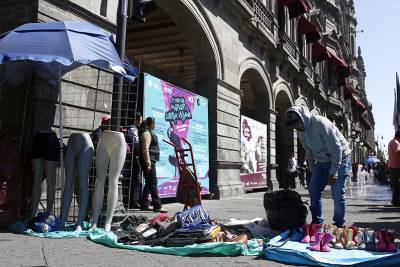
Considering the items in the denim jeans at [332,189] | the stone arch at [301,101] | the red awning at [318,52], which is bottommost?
the denim jeans at [332,189]

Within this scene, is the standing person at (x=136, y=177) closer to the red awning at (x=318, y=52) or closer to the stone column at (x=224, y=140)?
the stone column at (x=224, y=140)

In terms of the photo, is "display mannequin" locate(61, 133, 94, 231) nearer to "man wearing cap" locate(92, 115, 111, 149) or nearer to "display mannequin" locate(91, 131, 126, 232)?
"display mannequin" locate(91, 131, 126, 232)

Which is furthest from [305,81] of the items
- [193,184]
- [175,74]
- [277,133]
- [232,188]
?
[193,184]

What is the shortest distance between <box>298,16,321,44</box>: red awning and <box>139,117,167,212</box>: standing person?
19.2m

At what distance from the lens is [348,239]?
14.9 feet

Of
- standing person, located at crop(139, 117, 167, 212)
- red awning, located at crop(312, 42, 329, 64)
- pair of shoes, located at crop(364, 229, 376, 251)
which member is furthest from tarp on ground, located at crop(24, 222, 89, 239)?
red awning, located at crop(312, 42, 329, 64)

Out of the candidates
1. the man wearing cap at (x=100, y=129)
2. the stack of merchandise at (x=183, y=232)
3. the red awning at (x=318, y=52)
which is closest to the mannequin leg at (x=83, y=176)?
the stack of merchandise at (x=183, y=232)

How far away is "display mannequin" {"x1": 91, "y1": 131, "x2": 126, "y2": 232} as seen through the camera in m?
5.71

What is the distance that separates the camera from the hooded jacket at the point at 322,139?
5.64 meters

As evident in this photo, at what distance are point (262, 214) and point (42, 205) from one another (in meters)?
4.00

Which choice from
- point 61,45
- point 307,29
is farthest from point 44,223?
point 307,29

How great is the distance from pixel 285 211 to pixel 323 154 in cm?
104

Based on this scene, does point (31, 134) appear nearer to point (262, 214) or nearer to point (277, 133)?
point (262, 214)

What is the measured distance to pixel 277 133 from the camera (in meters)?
24.2
